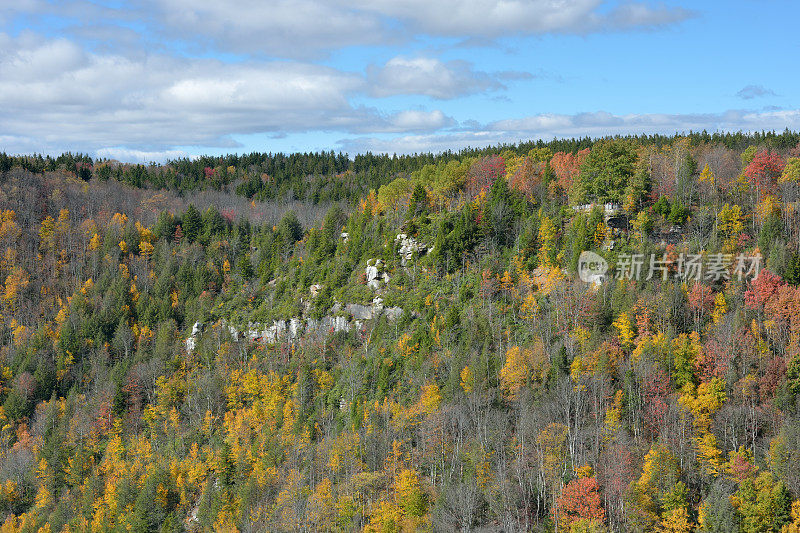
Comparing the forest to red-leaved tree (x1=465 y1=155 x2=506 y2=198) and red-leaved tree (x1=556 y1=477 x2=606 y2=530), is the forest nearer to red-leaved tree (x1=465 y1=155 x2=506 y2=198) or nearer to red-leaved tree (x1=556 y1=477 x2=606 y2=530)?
red-leaved tree (x1=556 y1=477 x2=606 y2=530)

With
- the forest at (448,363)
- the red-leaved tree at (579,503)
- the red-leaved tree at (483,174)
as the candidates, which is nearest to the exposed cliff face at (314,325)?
the forest at (448,363)

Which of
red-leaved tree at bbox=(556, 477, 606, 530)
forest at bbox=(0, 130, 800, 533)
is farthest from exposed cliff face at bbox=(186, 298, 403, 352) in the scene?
red-leaved tree at bbox=(556, 477, 606, 530)

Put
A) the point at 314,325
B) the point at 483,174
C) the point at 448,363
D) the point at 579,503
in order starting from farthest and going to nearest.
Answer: the point at 483,174 → the point at 314,325 → the point at 448,363 → the point at 579,503

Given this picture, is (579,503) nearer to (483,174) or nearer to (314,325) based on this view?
(314,325)

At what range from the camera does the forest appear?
65812mm

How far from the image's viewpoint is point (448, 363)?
8312cm

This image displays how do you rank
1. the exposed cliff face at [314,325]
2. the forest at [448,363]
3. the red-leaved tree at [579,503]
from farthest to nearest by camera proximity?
the exposed cliff face at [314,325] → the forest at [448,363] → the red-leaved tree at [579,503]

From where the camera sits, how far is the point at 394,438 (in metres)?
76.8

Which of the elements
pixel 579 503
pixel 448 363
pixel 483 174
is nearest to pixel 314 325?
pixel 448 363

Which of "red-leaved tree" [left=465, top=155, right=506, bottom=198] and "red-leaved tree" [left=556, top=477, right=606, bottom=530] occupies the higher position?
"red-leaved tree" [left=465, top=155, right=506, bottom=198]

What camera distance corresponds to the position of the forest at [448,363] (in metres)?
65.8

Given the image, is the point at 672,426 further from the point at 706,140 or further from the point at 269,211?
the point at 269,211

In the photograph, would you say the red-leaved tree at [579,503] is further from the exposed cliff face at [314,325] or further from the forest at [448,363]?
the exposed cliff face at [314,325]

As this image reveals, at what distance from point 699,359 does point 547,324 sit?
18.8 m
